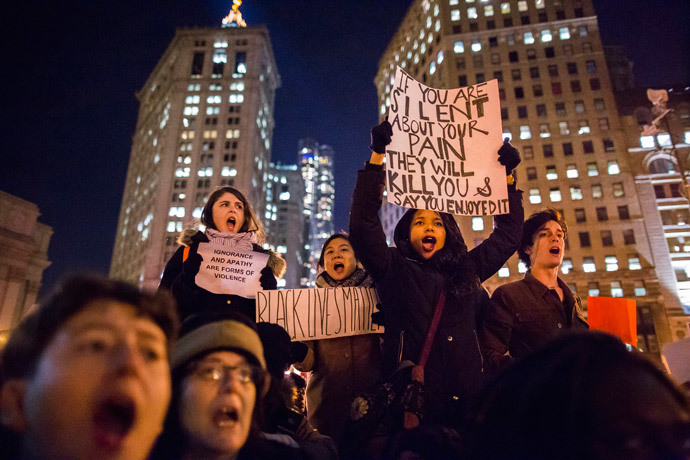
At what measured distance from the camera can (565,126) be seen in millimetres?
49750

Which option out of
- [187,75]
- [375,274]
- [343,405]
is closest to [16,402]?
[375,274]

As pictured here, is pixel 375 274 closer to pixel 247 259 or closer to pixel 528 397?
pixel 247 259

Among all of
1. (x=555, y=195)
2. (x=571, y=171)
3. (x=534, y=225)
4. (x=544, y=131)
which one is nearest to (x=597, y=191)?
(x=571, y=171)

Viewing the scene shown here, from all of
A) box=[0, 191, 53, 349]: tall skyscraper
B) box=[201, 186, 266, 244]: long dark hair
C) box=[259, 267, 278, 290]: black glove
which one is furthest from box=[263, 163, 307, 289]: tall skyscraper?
box=[259, 267, 278, 290]: black glove

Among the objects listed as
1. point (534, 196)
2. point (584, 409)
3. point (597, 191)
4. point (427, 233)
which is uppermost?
point (597, 191)

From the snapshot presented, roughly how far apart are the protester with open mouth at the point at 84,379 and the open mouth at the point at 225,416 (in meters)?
0.44

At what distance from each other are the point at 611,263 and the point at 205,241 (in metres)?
49.0

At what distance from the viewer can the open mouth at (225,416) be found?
1.94 meters

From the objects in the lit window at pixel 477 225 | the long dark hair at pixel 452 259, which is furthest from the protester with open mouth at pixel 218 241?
the lit window at pixel 477 225

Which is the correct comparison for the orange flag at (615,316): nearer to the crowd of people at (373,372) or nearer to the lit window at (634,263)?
the crowd of people at (373,372)

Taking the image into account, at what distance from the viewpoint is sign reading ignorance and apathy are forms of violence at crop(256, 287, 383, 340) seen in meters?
4.21

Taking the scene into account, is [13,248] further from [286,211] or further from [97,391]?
[286,211]

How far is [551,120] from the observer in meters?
50.3

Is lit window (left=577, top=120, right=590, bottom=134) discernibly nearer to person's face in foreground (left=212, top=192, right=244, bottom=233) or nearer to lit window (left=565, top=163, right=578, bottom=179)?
lit window (left=565, top=163, right=578, bottom=179)
